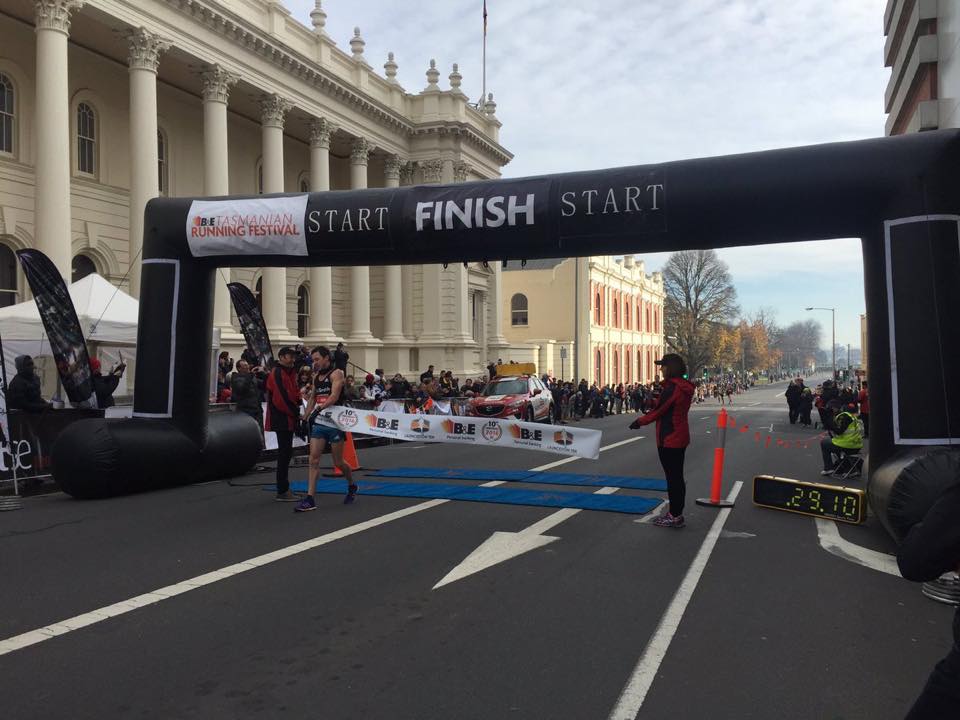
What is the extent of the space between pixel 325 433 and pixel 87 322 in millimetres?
9087

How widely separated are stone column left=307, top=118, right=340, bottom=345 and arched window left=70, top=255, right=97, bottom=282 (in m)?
9.02

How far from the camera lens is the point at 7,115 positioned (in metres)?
22.8

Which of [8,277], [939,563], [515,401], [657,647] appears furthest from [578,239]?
[8,277]

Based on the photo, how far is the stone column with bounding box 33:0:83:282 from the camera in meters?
20.3

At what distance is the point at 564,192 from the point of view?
9258mm

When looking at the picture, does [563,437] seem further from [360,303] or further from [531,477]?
[360,303]

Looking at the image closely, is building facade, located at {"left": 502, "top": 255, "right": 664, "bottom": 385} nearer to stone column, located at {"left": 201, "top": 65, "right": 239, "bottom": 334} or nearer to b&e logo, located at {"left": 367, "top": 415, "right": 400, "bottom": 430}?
stone column, located at {"left": 201, "top": 65, "right": 239, "bottom": 334}

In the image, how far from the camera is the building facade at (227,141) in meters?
22.5

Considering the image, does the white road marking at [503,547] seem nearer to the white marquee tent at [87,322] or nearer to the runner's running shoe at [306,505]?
the runner's running shoe at [306,505]

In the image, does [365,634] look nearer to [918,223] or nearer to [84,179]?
[918,223]

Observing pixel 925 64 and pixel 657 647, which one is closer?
pixel 657 647

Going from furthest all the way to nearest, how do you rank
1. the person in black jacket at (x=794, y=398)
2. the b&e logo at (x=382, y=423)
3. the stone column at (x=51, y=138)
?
the person in black jacket at (x=794, y=398), the stone column at (x=51, y=138), the b&e logo at (x=382, y=423)

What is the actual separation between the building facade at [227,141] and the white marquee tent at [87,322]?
3805 millimetres

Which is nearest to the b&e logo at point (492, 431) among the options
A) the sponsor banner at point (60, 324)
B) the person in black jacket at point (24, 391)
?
the sponsor banner at point (60, 324)
